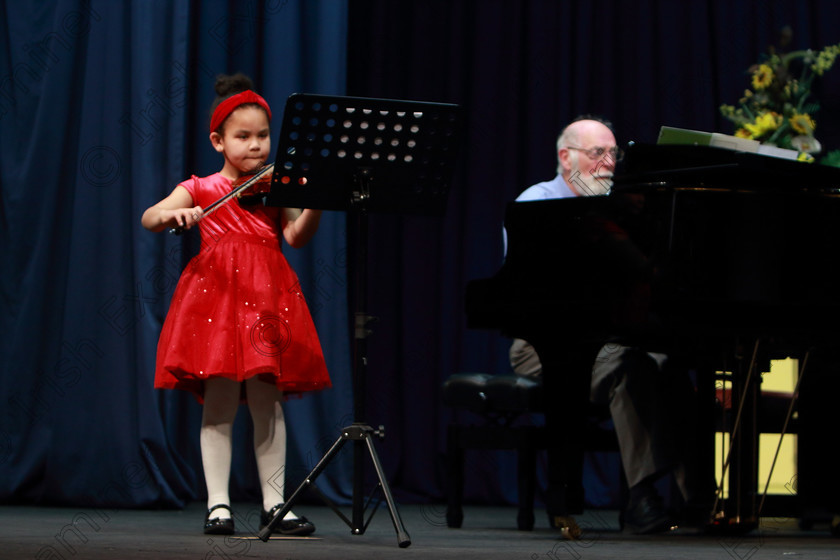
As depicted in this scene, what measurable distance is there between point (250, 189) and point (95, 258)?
1.61 meters

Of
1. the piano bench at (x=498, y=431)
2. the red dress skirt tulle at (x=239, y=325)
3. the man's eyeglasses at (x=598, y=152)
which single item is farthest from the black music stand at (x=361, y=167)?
the man's eyeglasses at (x=598, y=152)

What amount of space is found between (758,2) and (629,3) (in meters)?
0.63

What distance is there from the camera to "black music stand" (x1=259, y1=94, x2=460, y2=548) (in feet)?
8.56

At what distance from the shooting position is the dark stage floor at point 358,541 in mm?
2500

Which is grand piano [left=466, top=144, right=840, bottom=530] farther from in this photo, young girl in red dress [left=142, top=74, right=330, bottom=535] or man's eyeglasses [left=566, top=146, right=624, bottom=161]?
man's eyeglasses [left=566, top=146, right=624, bottom=161]

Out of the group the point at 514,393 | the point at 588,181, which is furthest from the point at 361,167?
the point at 588,181

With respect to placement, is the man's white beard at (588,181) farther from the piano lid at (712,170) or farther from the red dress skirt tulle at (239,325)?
the red dress skirt tulle at (239,325)

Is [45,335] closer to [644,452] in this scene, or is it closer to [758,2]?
[644,452]

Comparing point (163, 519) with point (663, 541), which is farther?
point (163, 519)

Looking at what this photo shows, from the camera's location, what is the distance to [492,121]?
498 cm

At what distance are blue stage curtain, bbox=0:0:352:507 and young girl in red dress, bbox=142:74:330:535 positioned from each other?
1324mm

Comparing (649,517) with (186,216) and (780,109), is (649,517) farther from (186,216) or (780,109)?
(780,109)

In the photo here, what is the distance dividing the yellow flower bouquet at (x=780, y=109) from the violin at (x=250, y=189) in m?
2.27

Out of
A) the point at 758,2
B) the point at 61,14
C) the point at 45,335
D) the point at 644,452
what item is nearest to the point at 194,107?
the point at 61,14
